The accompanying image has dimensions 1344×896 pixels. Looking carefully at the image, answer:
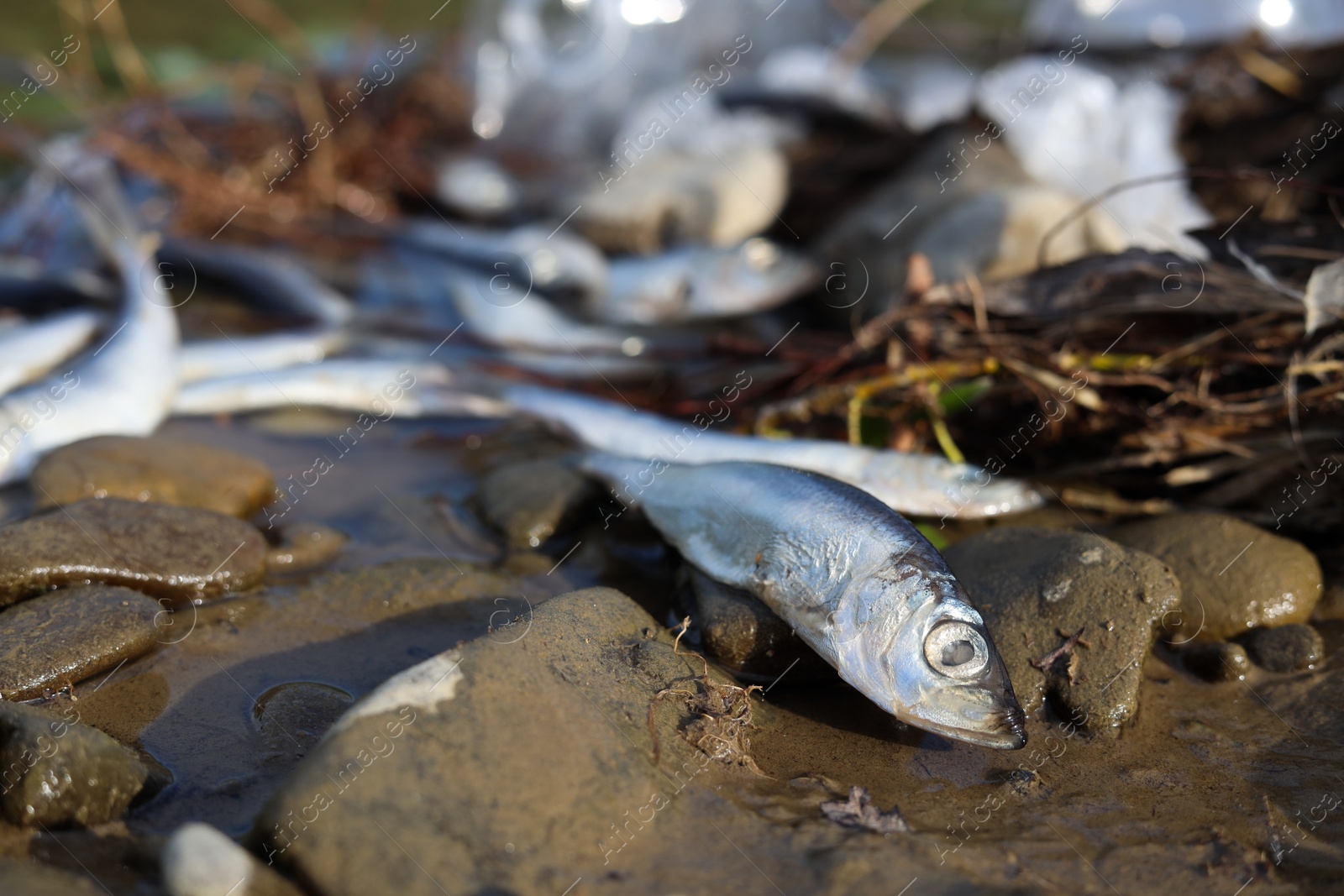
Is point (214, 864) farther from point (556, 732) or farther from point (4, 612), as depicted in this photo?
point (4, 612)

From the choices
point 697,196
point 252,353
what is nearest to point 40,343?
point 252,353

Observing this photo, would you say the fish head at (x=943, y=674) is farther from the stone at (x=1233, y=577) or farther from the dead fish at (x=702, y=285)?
the dead fish at (x=702, y=285)

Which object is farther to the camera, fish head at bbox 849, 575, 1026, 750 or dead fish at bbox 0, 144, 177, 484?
dead fish at bbox 0, 144, 177, 484

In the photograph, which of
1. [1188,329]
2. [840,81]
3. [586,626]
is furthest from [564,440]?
[840,81]

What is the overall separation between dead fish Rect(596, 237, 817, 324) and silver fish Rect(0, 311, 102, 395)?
2.81m

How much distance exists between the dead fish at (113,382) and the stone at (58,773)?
1.98 m

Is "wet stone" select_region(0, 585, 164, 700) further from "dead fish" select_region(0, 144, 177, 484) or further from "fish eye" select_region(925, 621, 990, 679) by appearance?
"fish eye" select_region(925, 621, 990, 679)

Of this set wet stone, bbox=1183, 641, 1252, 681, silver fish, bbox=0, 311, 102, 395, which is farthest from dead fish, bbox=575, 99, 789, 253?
wet stone, bbox=1183, 641, 1252, 681

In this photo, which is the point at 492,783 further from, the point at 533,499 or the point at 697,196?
the point at 697,196

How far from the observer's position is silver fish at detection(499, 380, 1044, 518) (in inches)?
136

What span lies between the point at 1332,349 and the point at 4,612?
172 inches

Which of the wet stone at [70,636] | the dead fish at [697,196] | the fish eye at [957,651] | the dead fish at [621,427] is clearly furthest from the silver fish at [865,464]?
the dead fish at [697,196]

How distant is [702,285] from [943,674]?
12.8 ft

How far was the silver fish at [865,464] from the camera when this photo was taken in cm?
346
